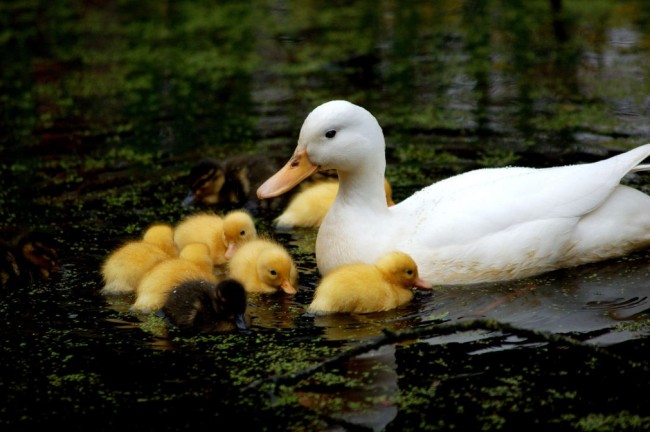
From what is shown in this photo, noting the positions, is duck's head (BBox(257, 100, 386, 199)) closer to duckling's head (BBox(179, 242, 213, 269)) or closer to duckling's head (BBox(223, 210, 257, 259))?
duckling's head (BBox(223, 210, 257, 259))

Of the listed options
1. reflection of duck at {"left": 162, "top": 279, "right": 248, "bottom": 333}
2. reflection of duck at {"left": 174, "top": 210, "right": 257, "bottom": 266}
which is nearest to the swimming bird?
reflection of duck at {"left": 174, "top": 210, "right": 257, "bottom": 266}

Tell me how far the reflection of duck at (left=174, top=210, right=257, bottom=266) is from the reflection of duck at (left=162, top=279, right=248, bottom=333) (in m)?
1.04

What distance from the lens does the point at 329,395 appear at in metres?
4.67

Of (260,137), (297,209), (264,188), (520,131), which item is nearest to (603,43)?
(520,131)

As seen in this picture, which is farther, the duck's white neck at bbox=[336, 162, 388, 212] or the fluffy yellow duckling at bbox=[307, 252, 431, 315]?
the duck's white neck at bbox=[336, 162, 388, 212]

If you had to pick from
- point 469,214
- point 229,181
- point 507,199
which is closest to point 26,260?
point 229,181

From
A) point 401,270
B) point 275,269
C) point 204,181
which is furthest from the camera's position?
point 204,181

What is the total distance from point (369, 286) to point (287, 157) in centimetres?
319

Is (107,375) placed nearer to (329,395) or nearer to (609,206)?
(329,395)

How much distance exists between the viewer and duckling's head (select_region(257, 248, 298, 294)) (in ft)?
19.3

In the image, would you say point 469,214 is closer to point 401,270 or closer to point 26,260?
point 401,270

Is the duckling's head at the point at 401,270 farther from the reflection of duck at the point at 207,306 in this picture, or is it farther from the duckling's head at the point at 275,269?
the reflection of duck at the point at 207,306

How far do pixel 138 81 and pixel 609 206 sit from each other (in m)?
6.14

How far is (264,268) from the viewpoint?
5906 millimetres
